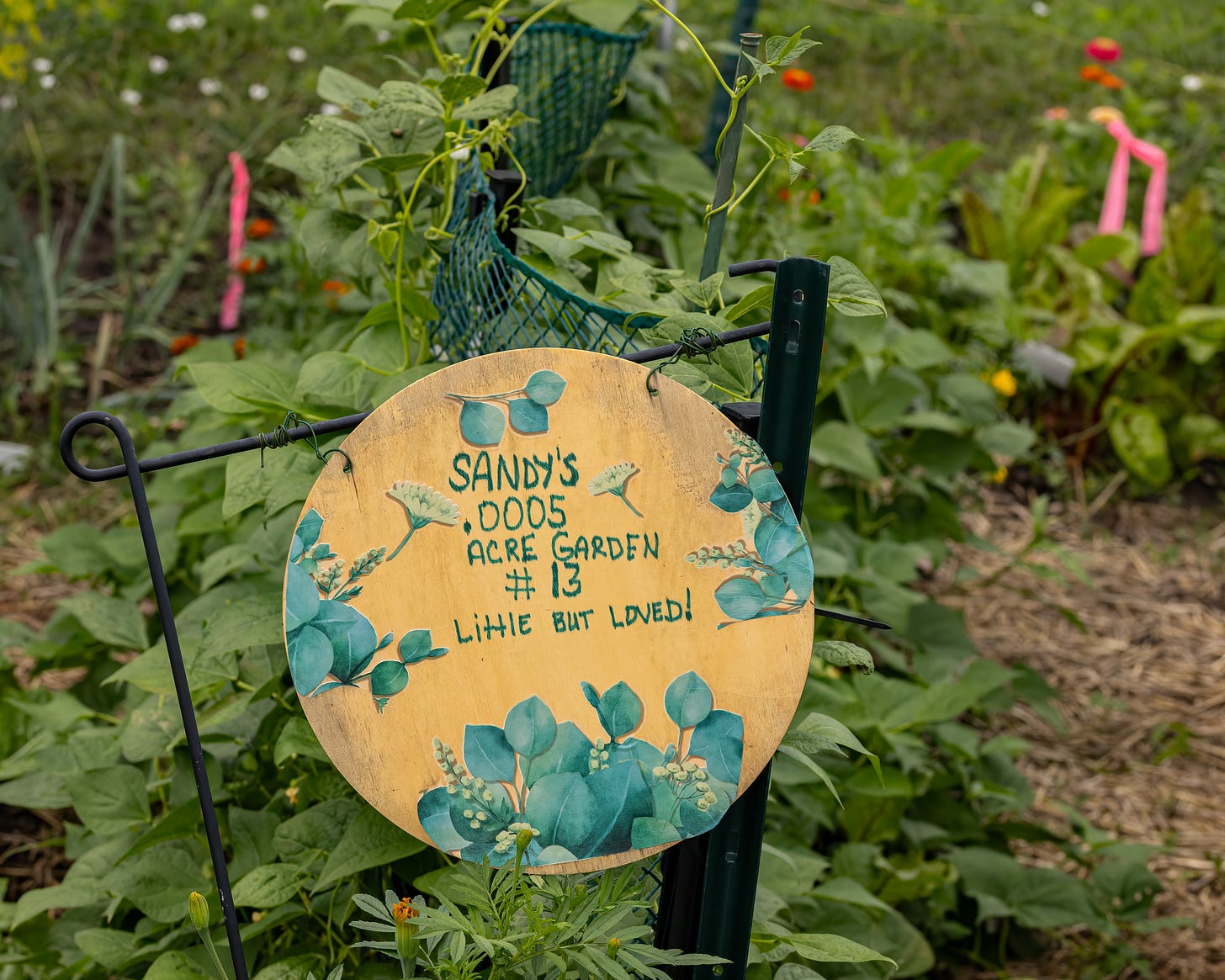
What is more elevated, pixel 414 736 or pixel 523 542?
pixel 523 542

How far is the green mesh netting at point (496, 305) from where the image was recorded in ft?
3.36

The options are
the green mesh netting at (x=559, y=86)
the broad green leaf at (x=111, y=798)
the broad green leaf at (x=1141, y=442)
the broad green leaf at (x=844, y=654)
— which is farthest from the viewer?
the broad green leaf at (x=1141, y=442)

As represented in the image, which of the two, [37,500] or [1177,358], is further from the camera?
[1177,358]

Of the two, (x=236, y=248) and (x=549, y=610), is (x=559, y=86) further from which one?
(x=236, y=248)

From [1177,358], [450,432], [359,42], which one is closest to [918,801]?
[450,432]

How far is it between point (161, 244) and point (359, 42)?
4.60ft

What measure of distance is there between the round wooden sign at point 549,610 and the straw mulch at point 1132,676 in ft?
3.92

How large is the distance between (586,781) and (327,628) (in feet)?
0.70

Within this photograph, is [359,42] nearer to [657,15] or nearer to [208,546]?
[657,15]

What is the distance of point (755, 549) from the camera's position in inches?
33.2

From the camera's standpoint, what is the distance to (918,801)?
6.07ft

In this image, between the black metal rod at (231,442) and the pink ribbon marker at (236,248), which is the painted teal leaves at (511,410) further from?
the pink ribbon marker at (236,248)

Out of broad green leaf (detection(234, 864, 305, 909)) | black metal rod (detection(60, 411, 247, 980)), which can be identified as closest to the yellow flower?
broad green leaf (detection(234, 864, 305, 909))

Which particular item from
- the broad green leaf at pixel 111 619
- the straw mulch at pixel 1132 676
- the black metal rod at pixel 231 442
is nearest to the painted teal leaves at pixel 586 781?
the black metal rod at pixel 231 442
